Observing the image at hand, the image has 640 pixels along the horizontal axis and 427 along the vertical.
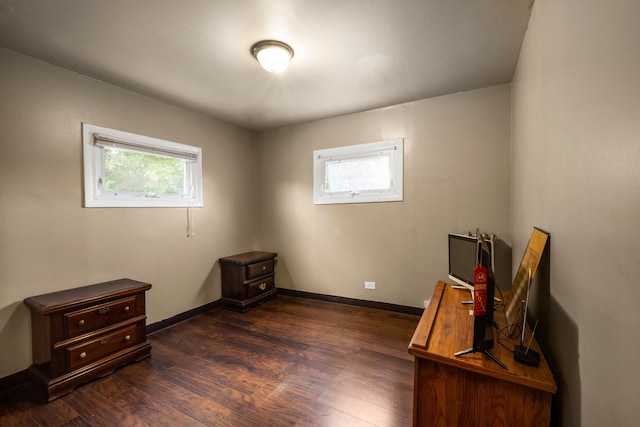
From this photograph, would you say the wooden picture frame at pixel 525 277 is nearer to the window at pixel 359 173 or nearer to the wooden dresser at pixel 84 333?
the window at pixel 359 173

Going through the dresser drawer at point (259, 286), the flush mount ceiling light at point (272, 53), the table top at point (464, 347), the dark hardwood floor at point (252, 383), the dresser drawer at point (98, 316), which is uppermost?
the flush mount ceiling light at point (272, 53)

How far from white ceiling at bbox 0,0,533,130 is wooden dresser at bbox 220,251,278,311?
6.68 feet

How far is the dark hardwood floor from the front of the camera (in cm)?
164

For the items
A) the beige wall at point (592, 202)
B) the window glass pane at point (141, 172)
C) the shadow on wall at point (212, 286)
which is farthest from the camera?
the shadow on wall at point (212, 286)

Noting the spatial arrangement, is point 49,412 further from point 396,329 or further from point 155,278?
point 396,329

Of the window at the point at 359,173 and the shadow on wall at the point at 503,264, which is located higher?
the window at the point at 359,173

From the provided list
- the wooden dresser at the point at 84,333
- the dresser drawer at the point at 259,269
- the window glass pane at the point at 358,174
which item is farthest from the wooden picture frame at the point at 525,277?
the dresser drawer at the point at 259,269

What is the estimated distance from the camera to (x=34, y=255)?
2.07 m

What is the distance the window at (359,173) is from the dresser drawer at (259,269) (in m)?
1.13

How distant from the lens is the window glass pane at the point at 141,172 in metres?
2.55

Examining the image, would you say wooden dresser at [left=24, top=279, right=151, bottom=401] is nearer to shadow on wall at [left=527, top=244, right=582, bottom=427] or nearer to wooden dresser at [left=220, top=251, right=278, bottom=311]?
wooden dresser at [left=220, top=251, right=278, bottom=311]

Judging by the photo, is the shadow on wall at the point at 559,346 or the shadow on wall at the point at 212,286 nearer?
the shadow on wall at the point at 559,346

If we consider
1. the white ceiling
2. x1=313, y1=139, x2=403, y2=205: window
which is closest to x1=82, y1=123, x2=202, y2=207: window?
the white ceiling

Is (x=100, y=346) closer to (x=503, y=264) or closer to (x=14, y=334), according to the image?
(x=14, y=334)
